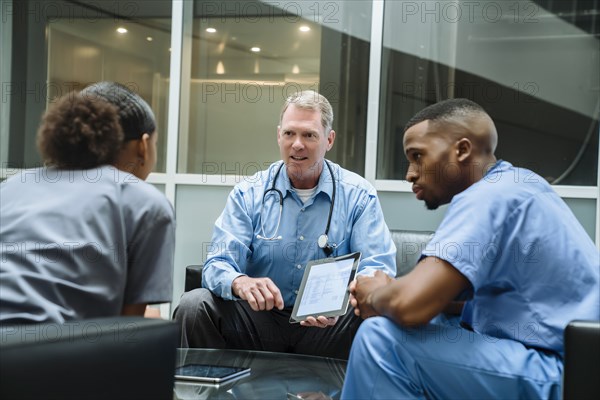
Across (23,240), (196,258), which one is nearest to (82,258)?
(23,240)

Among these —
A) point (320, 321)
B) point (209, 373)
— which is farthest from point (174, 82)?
point (209, 373)

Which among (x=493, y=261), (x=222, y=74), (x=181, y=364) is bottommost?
(x=181, y=364)

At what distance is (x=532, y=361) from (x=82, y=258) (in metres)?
0.95

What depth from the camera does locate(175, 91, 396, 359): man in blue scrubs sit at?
2.57m

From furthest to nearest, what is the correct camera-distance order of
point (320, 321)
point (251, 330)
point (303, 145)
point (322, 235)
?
point (303, 145), point (322, 235), point (251, 330), point (320, 321)

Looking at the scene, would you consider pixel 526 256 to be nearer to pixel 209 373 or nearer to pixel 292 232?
pixel 209 373

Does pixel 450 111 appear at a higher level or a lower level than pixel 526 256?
higher

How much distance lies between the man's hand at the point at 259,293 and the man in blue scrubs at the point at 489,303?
828mm

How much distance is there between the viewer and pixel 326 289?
7.41 ft

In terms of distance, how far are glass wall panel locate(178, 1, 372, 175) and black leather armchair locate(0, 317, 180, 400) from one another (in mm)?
2672

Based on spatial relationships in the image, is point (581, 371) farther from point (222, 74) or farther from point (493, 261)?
point (222, 74)

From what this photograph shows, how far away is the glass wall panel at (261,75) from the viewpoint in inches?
155

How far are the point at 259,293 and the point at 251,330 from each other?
22 cm

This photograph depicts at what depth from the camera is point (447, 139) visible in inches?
70.9
